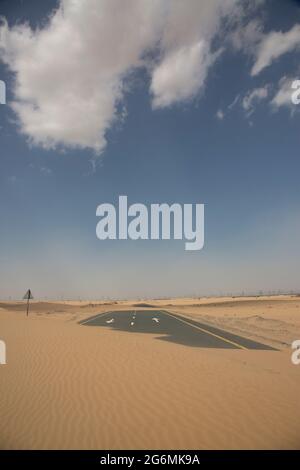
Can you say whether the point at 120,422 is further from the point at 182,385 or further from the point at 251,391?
the point at 251,391

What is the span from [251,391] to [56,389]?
4.53m

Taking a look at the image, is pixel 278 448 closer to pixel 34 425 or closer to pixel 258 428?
pixel 258 428

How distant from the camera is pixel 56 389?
24.7ft

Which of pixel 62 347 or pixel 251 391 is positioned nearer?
pixel 251 391

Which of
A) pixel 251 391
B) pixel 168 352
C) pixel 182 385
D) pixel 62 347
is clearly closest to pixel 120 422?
pixel 182 385

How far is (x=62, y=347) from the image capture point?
13.5 m
